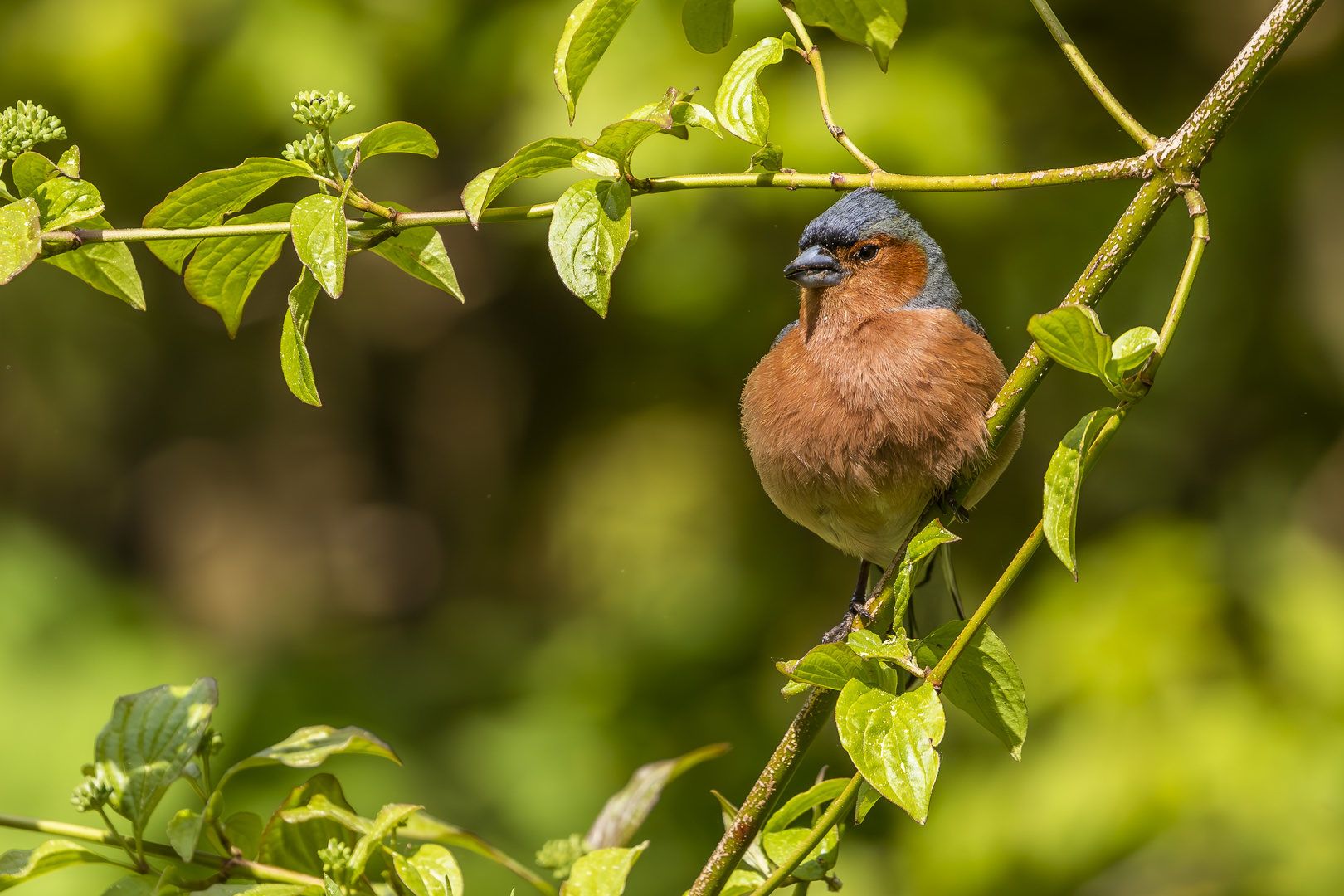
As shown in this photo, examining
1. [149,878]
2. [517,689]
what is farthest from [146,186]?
[149,878]

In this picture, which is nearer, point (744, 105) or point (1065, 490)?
point (1065, 490)

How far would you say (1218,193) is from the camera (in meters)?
4.34

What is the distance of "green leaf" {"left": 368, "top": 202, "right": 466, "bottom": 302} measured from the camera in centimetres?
153

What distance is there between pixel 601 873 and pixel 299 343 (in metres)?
0.78

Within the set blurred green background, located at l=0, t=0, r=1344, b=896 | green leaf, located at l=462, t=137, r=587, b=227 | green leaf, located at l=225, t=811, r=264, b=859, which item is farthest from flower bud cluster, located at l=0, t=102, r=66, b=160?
blurred green background, located at l=0, t=0, r=1344, b=896

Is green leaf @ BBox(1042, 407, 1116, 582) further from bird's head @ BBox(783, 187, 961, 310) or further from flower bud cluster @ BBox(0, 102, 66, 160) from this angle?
bird's head @ BBox(783, 187, 961, 310)

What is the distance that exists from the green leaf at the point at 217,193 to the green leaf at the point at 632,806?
1045 millimetres

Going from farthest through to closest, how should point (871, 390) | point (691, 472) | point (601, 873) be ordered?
point (691, 472), point (871, 390), point (601, 873)

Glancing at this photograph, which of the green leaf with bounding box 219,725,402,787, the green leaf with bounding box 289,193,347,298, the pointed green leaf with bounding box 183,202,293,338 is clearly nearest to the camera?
the green leaf with bounding box 289,193,347,298

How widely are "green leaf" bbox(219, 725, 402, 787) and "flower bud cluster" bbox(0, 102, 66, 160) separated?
84cm

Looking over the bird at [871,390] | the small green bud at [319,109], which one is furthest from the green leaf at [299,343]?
the bird at [871,390]

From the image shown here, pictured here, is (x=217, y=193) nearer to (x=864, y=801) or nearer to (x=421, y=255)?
(x=421, y=255)

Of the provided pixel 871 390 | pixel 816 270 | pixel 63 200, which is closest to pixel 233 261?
pixel 63 200

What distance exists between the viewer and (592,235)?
133 centimetres
